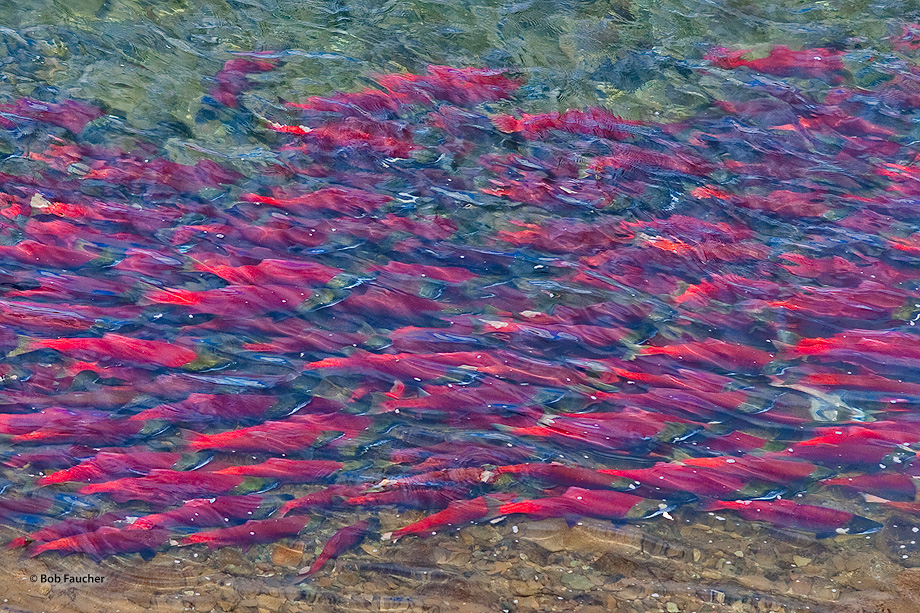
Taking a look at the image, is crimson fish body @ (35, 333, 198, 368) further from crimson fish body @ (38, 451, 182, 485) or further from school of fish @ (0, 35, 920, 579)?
crimson fish body @ (38, 451, 182, 485)

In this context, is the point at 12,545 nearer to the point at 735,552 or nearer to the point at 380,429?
the point at 380,429

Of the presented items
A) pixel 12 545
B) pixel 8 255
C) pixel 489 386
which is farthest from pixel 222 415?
pixel 8 255

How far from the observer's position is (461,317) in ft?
12.1

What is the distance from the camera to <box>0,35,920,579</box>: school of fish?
123 inches

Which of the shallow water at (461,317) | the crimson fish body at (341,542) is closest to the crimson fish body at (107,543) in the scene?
the shallow water at (461,317)

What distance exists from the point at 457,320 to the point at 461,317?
0.08 feet

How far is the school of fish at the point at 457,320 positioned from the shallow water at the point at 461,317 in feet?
0.05

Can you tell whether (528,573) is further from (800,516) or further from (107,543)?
(107,543)

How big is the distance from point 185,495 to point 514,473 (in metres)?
1.24

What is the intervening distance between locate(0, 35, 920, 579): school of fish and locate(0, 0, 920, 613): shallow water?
0.05 ft

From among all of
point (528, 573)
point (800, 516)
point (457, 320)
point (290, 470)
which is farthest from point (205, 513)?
point (800, 516)

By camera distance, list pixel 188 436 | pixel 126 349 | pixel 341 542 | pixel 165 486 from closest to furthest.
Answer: pixel 341 542 → pixel 165 486 → pixel 188 436 → pixel 126 349

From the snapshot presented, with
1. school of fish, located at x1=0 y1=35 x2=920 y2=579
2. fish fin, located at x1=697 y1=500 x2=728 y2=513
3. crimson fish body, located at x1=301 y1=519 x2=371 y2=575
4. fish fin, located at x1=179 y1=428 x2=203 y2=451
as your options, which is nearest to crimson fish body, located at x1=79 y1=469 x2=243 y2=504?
school of fish, located at x1=0 y1=35 x2=920 y2=579

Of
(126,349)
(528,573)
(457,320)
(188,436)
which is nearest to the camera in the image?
(528,573)
